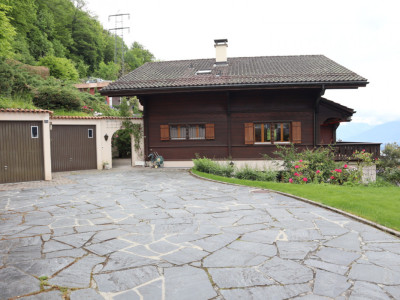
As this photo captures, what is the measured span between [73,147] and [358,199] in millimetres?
12444

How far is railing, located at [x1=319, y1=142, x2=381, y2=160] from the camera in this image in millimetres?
13164

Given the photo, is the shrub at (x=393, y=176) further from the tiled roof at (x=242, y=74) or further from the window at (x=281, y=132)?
the window at (x=281, y=132)

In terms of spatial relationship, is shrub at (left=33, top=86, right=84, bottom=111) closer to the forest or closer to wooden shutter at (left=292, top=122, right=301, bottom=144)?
the forest

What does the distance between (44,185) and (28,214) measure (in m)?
4.31

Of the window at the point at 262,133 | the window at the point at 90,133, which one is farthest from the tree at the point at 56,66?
the window at the point at 262,133

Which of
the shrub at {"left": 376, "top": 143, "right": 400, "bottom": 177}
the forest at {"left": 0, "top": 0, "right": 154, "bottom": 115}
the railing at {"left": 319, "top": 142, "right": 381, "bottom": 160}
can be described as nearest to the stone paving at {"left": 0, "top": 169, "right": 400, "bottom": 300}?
the railing at {"left": 319, "top": 142, "right": 381, "bottom": 160}

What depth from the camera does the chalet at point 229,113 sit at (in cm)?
1455

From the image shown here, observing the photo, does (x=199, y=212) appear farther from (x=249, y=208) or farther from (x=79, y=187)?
(x=79, y=187)

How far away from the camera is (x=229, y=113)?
1507 cm

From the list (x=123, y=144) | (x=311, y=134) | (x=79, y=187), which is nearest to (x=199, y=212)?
(x=79, y=187)

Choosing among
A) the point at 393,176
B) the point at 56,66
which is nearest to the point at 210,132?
the point at 393,176

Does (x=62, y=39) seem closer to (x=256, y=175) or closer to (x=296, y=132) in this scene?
(x=296, y=132)

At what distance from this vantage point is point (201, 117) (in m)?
15.3

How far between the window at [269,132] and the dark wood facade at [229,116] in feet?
0.72
